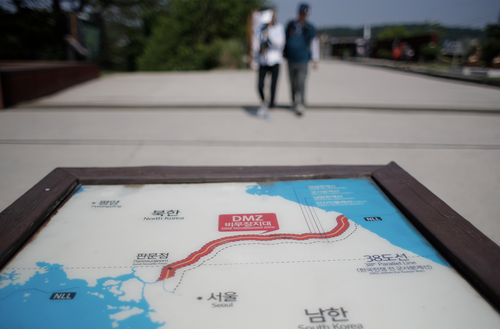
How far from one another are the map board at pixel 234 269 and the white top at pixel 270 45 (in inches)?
121

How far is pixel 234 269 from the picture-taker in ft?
4.58

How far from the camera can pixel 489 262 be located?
1391mm

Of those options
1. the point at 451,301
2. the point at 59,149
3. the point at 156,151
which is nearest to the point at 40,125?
the point at 59,149

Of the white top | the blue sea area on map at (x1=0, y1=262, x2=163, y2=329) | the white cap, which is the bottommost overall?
the blue sea area on map at (x1=0, y1=262, x2=163, y2=329)

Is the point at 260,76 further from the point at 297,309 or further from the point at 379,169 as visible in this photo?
the point at 297,309

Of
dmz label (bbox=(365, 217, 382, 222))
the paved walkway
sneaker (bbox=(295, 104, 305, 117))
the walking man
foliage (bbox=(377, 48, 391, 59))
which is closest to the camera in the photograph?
dmz label (bbox=(365, 217, 382, 222))

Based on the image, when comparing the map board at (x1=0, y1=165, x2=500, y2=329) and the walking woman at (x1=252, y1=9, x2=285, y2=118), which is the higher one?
the walking woman at (x1=252, y1=9, x2=285, y2=118)

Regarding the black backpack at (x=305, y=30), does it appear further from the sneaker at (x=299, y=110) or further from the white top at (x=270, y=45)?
the sneaker at (x=299, y=110)

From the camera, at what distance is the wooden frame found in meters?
1.41

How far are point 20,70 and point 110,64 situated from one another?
851 inches

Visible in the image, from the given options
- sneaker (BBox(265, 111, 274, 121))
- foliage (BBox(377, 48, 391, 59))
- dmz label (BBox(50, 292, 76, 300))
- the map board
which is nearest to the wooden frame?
the map board

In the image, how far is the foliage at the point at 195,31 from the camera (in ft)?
62.0

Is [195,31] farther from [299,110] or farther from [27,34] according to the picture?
[299,110]

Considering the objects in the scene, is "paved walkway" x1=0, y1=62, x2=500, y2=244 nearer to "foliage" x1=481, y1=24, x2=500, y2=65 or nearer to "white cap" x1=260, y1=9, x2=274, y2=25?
"white cap" x1=260, y1=9, x2=274, y2=25
